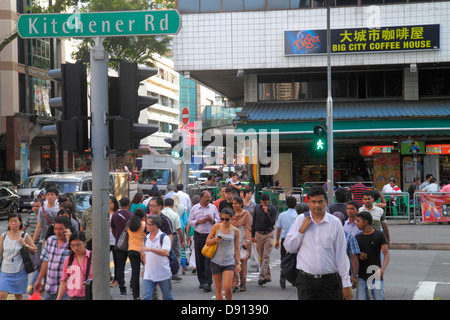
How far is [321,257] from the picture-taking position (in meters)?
6.25

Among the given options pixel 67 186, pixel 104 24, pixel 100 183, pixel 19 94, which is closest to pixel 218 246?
pixel 100 183

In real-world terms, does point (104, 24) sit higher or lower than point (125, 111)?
higher

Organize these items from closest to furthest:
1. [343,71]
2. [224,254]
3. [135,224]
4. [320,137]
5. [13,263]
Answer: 1. [13,263]
2. [224,254]
3. [135,224]
4. [320,137]
5. [343,71]

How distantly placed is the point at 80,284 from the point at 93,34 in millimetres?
3084

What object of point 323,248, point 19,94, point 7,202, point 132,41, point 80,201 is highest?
point 132,41

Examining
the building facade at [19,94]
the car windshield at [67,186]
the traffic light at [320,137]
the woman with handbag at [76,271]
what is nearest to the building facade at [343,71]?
the traffic light at [320,137]

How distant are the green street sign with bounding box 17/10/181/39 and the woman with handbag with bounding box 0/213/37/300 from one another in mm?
3096

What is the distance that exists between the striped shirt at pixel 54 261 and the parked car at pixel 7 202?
18.0m

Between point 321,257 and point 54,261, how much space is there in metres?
3.84

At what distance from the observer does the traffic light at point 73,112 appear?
662 cm

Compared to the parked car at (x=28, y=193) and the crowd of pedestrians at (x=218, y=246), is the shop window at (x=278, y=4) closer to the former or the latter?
the parked car at (x=28, y=193)

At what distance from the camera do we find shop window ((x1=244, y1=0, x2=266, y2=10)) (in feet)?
88.4

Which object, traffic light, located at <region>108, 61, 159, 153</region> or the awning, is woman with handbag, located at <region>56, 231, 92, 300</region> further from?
the awning

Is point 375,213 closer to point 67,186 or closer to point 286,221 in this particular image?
point 286,221
